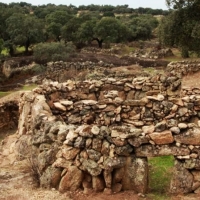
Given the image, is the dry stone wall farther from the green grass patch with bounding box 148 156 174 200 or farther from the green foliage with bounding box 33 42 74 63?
the green foliage with bounding box 33 42 74 63

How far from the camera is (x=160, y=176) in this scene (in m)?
11.0

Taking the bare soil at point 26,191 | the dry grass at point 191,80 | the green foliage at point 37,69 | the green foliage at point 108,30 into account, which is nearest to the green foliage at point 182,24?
the dry grass at point 191,80

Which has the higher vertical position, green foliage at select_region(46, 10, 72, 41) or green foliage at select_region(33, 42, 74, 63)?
green foliage at select_region(46, 10, 72, 41)

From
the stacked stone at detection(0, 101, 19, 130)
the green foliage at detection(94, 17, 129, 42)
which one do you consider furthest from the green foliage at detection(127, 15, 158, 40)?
the stacked stone at detection(0, 101, 19, 130)

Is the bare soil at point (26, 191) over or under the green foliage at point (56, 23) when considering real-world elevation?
under

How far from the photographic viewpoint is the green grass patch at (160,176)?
9.65 meters

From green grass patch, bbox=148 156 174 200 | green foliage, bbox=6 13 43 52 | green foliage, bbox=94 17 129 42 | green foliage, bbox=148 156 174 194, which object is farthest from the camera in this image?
green foliage, bbox=94 17 129 42

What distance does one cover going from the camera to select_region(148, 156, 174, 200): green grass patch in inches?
380

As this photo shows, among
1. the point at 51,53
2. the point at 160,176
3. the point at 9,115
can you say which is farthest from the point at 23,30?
the point at 160,176

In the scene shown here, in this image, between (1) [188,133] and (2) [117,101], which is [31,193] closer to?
(1) [188,133]

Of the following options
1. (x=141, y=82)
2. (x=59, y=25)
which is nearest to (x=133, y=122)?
(x=141, y=82)

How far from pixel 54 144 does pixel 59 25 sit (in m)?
68.8

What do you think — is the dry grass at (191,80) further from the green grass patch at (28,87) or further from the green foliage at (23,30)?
the green foliage at (23,30)

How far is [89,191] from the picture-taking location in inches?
377
